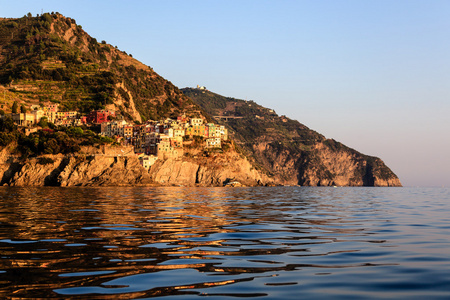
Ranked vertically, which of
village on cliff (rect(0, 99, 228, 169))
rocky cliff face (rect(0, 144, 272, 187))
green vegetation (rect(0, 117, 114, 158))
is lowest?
rocky cliff face (rect(0, 144, 272, 187))

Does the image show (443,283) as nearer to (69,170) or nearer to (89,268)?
(89,268)

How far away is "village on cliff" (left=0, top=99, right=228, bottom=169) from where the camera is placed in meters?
131

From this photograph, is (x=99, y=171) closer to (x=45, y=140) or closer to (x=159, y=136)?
(x=45, y=140)

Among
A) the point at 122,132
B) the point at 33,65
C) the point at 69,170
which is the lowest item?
the point at 69,170

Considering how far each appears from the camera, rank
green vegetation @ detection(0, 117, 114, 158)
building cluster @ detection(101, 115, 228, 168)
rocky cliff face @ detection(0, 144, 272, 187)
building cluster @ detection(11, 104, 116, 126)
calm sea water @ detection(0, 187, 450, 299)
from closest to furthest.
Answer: calm sea water @ detection(0, 187, 450, 299)
rocky cliff face @ detection(0, 144, 272, 187)
green vegetation @ detection(0, 117, 114, 158)
building cluster @ detection(11, 104, 116, 126)
building cluster @ detection(101, 115, 228, 168)

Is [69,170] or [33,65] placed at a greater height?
[33,65]

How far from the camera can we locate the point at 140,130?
6063 inches

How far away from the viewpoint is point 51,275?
351 inches

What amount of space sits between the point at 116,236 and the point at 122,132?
14036cm

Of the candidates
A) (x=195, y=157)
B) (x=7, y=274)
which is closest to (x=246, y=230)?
(x=7, y=274)

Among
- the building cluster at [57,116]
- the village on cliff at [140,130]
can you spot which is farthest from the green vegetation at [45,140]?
the building cluster at [57,116]

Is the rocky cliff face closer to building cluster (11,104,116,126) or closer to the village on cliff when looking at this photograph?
the village on cliff

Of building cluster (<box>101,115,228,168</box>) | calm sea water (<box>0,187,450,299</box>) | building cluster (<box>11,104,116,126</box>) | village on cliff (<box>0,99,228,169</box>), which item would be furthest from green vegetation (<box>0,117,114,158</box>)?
calm sea water (<box>0,187,450,299</box>)

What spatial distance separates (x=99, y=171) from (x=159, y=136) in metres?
34.5
